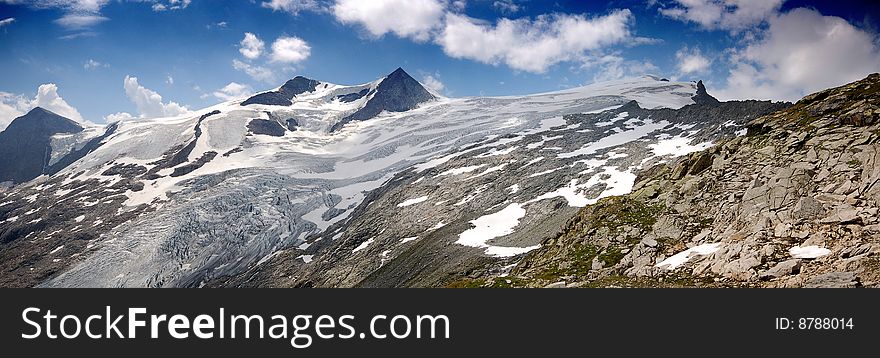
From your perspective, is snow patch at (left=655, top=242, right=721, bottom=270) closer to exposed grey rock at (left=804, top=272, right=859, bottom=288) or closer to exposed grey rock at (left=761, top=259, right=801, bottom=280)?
exposed grey rock at (left=761, top=259, right=801, bottom=280)

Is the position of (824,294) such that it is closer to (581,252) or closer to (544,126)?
(581,252)

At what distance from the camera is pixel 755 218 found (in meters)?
26.0

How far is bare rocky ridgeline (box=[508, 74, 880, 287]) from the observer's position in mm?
20344

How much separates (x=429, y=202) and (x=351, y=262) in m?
20.0

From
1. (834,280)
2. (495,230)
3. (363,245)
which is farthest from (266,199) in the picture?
(834,280)

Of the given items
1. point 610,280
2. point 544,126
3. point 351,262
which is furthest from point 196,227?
point 610,280

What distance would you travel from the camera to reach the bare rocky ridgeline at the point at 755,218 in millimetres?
20344

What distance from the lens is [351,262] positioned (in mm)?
70125

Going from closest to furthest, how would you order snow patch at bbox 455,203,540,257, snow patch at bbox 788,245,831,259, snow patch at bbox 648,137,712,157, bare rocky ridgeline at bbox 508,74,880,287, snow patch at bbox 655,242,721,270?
snow patch at bbox 788,245,831,259, bare rocky ridgeline at bbox 508,74,880,287, snow patch at bbox 655,242,721,270, snow patch at bbox 455,203,540,257, snow patch at bbox 648,137,712,157

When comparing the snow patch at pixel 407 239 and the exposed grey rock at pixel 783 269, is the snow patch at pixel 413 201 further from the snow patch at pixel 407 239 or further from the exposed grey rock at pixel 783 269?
the exposed grey rock at pixel 783 269

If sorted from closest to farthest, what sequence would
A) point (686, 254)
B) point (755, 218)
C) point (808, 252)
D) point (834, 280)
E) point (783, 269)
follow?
point (834, 280)
point (783, 269)
point (808, 252)
point (686, 254)
point (755, 218)

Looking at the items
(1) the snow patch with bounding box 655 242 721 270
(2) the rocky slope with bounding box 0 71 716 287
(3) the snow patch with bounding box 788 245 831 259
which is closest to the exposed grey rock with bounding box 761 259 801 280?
(3) the snow patch with bounding box 788 245 831 259

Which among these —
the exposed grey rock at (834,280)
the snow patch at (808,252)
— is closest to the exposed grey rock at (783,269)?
the snow patch at (808,252)

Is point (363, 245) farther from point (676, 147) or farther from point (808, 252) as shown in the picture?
point (808, 252)
